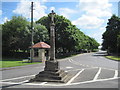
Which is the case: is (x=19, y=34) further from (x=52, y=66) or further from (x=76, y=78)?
(x=76, y=78)

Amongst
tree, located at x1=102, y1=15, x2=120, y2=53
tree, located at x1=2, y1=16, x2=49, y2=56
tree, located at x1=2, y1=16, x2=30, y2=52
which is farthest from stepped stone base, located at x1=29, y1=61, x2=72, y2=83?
tree, located at x1=102, y1=15, x2=120, y2=53

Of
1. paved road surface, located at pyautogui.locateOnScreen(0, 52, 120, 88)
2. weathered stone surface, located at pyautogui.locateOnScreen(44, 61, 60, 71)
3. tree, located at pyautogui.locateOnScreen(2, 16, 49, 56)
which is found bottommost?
paved road surface, located at pyautogui.locateOnScreen(0, 52, 120, 88)

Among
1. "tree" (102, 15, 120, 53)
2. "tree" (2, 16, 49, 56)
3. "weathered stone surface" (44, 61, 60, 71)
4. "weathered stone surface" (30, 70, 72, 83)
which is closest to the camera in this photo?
"weathered stone surface" (30, 70, 72, 83)

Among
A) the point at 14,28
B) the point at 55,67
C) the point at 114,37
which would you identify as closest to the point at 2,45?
the point at 14,28

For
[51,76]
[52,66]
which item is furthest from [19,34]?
[51,76]

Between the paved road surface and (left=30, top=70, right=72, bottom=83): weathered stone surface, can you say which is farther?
(left=30, top=70, right=72, bottom=83): weathered stone surface

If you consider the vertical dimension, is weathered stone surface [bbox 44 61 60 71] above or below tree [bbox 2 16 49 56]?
below

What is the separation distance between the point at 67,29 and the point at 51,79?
95.7 feet

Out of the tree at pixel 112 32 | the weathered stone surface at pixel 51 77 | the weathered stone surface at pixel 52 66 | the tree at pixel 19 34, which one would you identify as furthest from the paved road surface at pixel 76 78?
the tree at pixel 112 32

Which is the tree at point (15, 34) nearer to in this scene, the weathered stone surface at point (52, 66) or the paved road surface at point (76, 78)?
the paved road surface at point (76, 78)

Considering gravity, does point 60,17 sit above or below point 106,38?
above

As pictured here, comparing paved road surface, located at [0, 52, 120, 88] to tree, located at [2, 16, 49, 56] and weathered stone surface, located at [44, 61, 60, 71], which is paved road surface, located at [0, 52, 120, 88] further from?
tree, located at [2, 16, 49, 56]

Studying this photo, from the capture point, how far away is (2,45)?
3759cm

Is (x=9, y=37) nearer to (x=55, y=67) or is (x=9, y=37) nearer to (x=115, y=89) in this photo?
(x=55, y=67)
